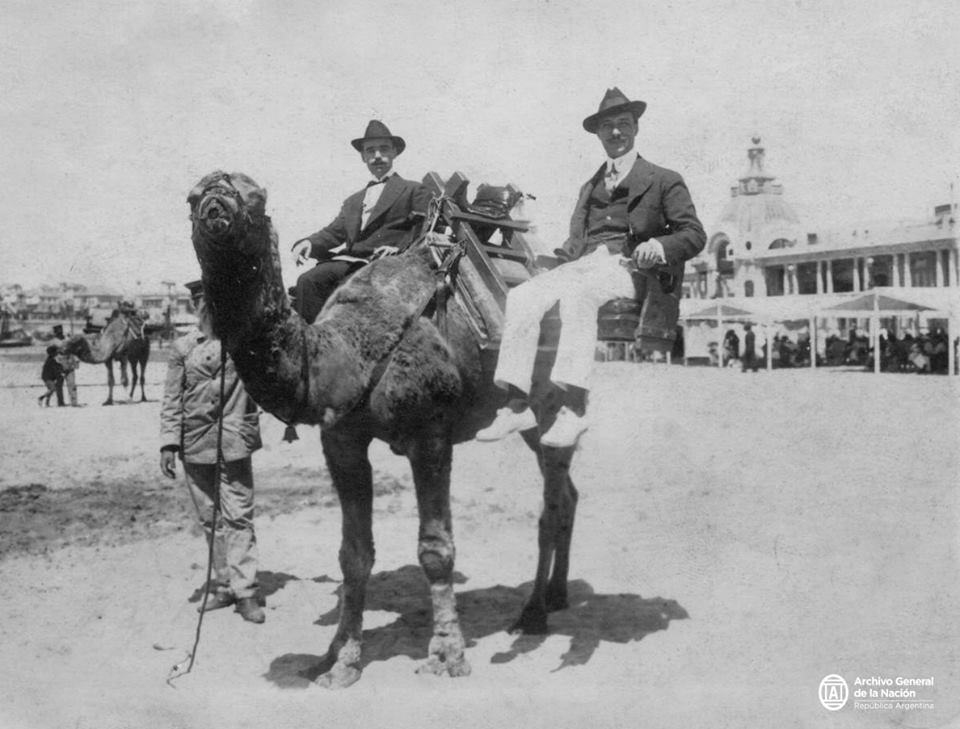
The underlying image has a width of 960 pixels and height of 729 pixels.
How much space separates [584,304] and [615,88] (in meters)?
1.55

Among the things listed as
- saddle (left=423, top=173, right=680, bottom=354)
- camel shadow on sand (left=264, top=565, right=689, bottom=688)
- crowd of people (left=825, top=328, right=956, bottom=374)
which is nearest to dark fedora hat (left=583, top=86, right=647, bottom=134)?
saddle (left=423, top=173, right=680, bottom=354)

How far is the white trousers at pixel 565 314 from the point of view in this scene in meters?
4.97

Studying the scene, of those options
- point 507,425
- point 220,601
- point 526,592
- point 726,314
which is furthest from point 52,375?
point 726,314

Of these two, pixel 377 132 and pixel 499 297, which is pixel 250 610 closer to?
pixel 499 297

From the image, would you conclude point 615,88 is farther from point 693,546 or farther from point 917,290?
point 917,290

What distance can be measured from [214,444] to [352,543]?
186cm

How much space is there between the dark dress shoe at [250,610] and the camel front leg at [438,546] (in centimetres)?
163

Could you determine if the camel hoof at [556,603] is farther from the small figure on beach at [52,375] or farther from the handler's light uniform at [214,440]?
the small figure on beach at [52,375]

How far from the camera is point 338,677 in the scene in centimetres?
520

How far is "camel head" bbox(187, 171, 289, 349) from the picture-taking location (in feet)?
13.2

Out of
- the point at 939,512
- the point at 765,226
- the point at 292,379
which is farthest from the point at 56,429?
the point at 765,226

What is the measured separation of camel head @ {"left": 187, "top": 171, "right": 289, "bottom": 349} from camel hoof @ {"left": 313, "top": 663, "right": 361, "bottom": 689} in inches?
84.2

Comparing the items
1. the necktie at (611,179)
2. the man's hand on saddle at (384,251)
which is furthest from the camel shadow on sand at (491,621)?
the necktie at (611,179)

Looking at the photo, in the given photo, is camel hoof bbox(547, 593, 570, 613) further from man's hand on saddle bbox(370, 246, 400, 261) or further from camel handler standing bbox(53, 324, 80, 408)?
camel handler standing bbox(53, 324, 80, 408)
